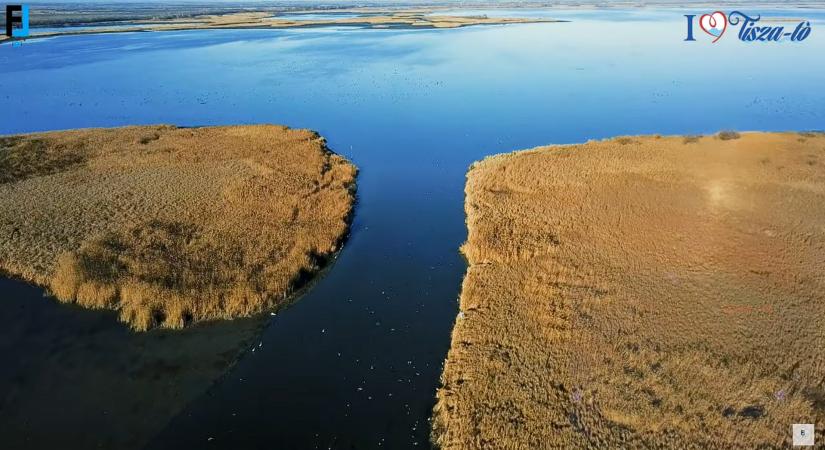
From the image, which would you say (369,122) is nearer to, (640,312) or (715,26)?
(640,312)

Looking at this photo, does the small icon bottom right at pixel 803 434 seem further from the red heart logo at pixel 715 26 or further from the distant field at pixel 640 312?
the red heart logo at pixel 715 26

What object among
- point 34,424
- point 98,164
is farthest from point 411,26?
point 34,424

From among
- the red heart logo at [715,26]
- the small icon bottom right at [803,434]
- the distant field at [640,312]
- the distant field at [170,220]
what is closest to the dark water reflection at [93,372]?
the distant field at [170,220]

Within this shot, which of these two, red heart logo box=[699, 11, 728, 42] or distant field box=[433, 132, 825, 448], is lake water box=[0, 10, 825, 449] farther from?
red heart logo box=[699, 11, 728, 42]

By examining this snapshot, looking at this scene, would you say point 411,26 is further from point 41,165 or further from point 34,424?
point 34,424

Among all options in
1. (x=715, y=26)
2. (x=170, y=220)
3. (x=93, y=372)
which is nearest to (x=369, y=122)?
(x=170, y=220)

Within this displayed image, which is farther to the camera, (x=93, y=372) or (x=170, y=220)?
(x=170, y=220)

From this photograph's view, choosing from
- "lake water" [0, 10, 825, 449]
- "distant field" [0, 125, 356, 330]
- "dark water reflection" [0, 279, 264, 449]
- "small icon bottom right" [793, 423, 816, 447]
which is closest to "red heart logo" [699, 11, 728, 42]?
"lake water" [0, 10, 825, 449]
